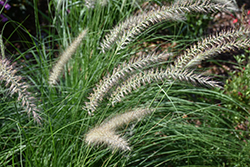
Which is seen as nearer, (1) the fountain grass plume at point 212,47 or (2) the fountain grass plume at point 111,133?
(2) the fountain grass plume at point 111,133

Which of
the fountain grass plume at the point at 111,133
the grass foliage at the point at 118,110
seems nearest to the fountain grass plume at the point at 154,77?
the grass foliage at the point at 118,110

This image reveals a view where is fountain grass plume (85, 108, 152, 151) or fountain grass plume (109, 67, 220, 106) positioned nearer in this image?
fountain grass plume (85, 108, 152, 151)

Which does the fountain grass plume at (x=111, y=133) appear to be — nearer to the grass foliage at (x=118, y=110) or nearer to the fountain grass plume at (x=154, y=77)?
the grass foliage at (x=118, y=110)

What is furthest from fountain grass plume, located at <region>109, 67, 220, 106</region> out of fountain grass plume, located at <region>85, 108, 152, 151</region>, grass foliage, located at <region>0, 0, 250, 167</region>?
fountain grass plume, located at <region>85, 108, 152, 151</region>

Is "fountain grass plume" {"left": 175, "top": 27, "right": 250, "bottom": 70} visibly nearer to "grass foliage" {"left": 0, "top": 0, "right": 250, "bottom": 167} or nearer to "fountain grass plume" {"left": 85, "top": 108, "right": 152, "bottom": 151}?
"grass foliage" {"left": 0, "top": 0, "right": 250, "bottom": 167}

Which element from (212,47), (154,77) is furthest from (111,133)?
(212,47)

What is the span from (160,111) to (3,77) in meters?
1.55

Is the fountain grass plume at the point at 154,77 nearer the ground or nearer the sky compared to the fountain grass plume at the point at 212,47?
nearer the ground

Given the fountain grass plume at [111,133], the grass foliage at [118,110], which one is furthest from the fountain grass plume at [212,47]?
the fountain grass plume at [111,133]

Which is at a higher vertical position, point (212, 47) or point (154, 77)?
point (212, 47)

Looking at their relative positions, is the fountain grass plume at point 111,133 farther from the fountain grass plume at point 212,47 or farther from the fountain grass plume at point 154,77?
the fountain grass plume at point 212,47

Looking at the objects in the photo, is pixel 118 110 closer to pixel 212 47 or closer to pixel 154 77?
pixel 154 77

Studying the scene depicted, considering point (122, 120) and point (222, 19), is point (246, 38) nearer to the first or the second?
point (122, 120)

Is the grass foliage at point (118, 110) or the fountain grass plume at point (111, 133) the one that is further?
the grass foliage at point (118, 110)
